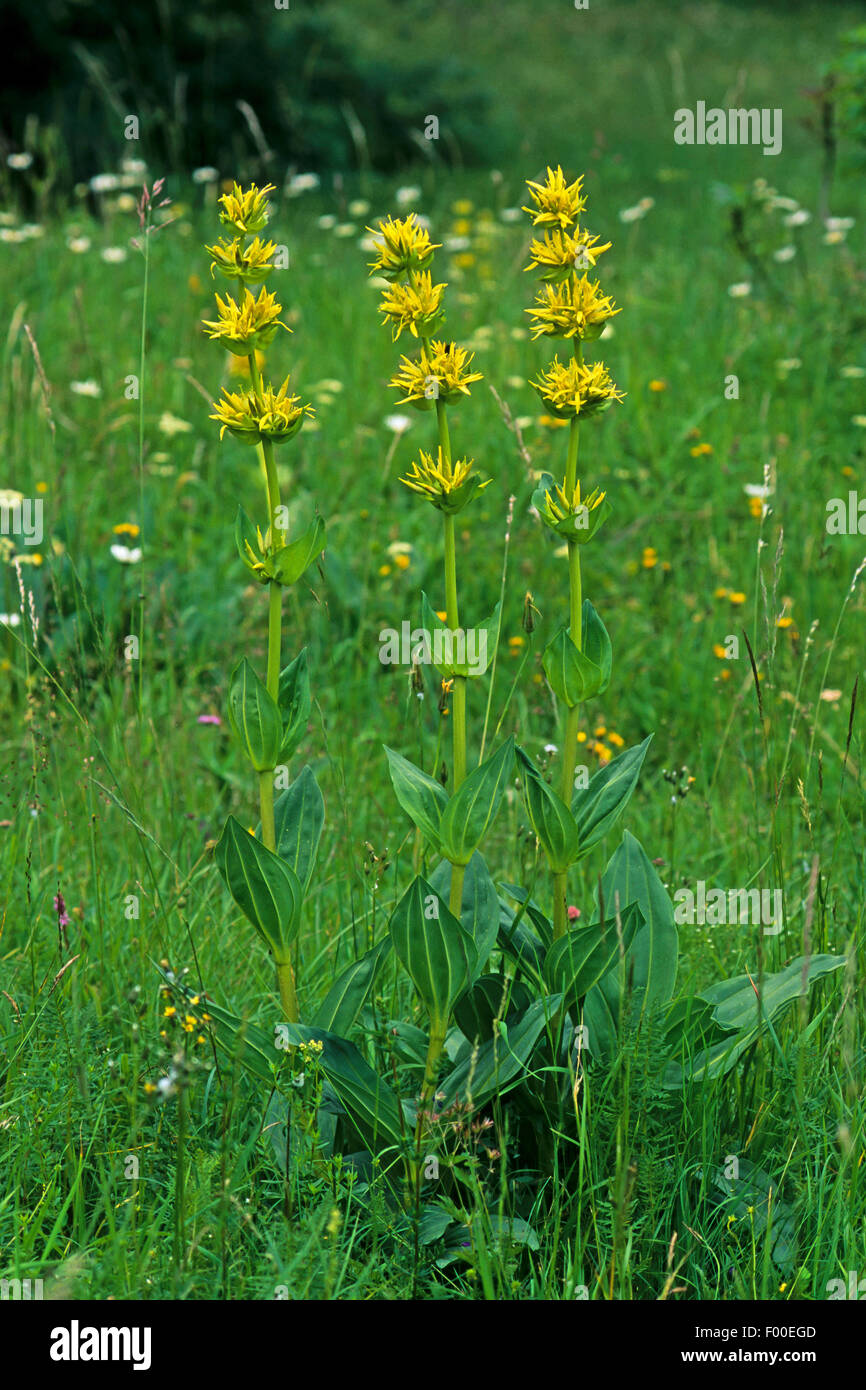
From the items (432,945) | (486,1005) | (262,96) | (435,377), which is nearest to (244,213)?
(435,377)

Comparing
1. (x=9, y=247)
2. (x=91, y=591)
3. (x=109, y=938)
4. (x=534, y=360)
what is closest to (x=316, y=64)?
(x=9, y=247)

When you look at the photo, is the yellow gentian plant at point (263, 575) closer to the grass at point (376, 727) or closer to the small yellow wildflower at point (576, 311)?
the grass at point (376, 727)

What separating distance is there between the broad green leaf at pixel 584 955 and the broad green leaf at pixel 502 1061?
29 millimetres

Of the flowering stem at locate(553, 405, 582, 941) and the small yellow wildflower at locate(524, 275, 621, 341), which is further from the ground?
the small yellow wildflower at locate(524, 275, 621, 341)

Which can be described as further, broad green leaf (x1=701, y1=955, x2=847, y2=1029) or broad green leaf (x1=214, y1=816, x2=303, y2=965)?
broad green leaf (x1=701, y1=955, x2=847, y2=1029)

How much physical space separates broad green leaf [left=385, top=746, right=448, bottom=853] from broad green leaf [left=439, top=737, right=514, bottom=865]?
0.04m

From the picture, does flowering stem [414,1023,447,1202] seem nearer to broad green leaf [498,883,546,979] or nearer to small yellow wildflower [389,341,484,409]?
broad green leaf [498,883,546,979]

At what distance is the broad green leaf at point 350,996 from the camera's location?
182cm

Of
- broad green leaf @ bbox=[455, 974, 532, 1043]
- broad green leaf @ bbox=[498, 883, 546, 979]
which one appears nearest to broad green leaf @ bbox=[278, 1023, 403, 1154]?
broad green leaf @ bbox=[455, 974, 532, 1043]

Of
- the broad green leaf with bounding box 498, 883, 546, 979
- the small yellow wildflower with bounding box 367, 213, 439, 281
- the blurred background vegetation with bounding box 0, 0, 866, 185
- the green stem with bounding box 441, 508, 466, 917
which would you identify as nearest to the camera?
the small yellow wildflower with bounding box 367, 213, 439, 281

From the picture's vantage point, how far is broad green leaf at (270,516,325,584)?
1711mm

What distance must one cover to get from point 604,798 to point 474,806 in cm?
23

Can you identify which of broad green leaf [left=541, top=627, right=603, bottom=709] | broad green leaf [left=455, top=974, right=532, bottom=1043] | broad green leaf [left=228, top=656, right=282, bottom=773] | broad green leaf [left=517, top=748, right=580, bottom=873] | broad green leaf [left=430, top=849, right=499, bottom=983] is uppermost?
broad green leaf [left=541, top=627, right=603, bottom=709]

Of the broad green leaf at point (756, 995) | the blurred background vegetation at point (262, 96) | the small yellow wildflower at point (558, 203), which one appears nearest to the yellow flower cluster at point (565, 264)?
the small yellow wildflower at point (558, 203)
